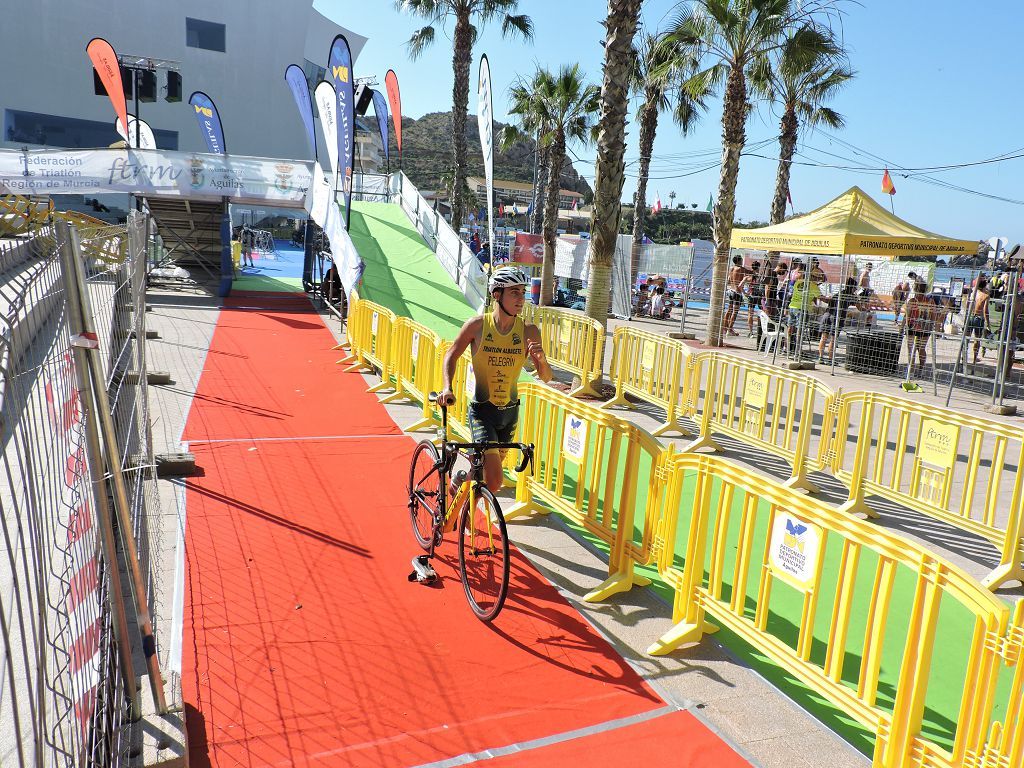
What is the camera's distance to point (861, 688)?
348cm

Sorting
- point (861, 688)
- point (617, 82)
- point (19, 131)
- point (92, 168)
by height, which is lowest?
point (861, 688)

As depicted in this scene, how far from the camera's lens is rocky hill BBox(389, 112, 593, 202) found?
110 meters

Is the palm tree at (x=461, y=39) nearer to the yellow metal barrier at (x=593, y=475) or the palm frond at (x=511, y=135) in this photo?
the palm frond at (x=511, y=135)

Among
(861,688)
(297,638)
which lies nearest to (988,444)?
(861,688)

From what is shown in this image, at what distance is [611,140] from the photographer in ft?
38.0

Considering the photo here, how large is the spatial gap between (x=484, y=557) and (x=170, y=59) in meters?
53.6

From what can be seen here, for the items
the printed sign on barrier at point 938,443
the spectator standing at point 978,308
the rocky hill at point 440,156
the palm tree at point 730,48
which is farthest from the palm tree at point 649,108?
the rocky hill at point 440,156

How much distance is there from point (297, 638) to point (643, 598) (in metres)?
2.34

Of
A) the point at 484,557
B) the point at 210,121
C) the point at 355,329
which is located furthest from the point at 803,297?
the point at 210,121

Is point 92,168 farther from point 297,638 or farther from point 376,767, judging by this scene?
point 376,767

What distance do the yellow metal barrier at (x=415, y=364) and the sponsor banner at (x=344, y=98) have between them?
9865 millimetres

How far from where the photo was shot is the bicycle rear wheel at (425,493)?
5.47 metres

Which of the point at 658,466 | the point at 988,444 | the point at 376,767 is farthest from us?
the point at 988,444

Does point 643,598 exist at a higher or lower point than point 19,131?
lower
